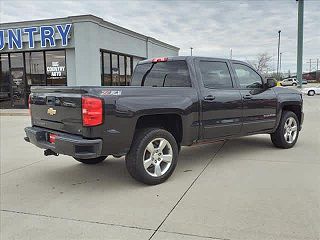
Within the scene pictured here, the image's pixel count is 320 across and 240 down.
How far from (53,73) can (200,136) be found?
13.9 metres

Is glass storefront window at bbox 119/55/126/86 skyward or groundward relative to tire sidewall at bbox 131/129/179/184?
skyward

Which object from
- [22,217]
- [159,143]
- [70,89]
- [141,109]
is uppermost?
[70,89]

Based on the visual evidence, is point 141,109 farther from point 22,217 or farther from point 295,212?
point 295,212

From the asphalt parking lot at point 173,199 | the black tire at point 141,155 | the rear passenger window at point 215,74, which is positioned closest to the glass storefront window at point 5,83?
the asphalt parking lot at point 173,199

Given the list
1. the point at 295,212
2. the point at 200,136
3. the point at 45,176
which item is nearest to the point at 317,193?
the point at 295,212

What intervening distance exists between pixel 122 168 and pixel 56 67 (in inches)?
510

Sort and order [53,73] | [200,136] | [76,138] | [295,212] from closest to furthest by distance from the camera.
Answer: [295,212], [76,138], [200,136], [53,73]

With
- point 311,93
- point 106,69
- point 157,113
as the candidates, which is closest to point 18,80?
point 106,69

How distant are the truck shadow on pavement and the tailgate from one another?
0.96m

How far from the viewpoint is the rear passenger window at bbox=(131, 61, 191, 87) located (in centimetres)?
550

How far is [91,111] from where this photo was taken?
13.6ft

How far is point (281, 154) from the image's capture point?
6.56 meters

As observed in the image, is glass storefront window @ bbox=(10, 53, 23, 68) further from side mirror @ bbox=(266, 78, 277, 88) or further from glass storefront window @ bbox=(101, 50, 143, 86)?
side mirror @ bbox=(266, 78, 277, 88)

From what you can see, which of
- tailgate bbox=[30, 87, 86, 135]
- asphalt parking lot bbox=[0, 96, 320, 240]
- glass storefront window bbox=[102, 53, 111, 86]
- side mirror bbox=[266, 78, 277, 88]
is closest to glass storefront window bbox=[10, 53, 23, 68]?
glass storefront window bbox=[102, 53, 111, 86]
